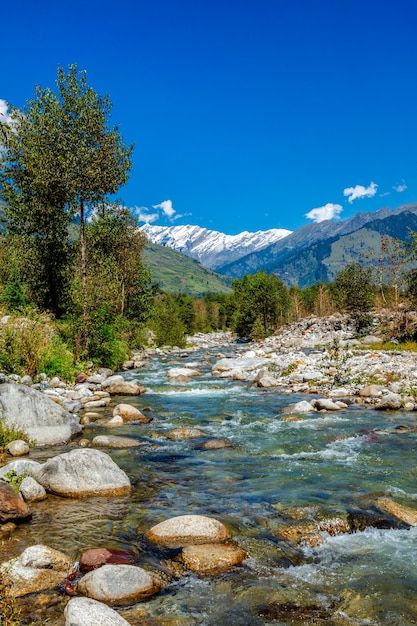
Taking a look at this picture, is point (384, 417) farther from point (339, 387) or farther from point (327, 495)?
point (327, 495)

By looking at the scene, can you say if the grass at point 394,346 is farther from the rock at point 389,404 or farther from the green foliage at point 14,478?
the green foliage at point 14,478

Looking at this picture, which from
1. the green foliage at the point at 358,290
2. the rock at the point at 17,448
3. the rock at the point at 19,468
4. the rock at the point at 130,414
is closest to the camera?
the rock at the point at 19,468

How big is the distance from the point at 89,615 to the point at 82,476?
18.8 ft

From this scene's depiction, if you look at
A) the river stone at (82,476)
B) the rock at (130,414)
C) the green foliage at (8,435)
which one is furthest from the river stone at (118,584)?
the rock at (130,414)

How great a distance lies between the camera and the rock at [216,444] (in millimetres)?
15914

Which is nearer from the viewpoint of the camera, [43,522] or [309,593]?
[309,593]

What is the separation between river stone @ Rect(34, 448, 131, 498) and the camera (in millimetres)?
11173

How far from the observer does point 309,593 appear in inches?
285

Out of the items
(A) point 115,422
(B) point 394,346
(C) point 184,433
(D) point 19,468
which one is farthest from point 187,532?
(B) point 394,346

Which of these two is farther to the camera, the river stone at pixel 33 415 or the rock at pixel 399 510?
the river stone at pixel 33 415

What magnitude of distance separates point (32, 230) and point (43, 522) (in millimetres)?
36757

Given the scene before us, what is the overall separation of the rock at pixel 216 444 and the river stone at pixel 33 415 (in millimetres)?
4596

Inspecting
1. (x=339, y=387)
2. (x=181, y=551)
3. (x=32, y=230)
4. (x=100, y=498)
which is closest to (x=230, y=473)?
(x=100, y=498)

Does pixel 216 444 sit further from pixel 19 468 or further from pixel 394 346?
pixel 394 346
